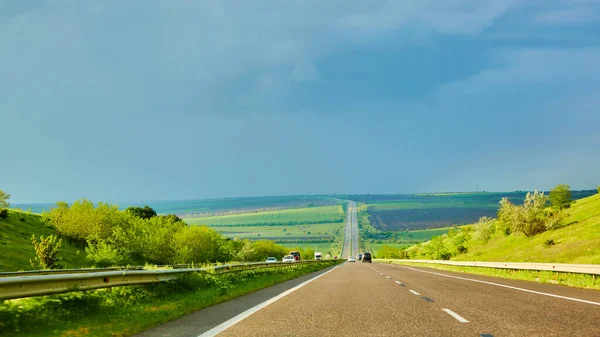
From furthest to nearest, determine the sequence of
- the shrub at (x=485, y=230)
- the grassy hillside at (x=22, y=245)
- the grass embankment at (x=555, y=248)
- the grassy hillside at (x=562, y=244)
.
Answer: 1. the shrub at (x=485, y=230)
2. the grassy hillside at (x=22, y=245)
3. the grassy hillside at (x=562, y=244)
4. the grass embankment at (x=555, y=248)

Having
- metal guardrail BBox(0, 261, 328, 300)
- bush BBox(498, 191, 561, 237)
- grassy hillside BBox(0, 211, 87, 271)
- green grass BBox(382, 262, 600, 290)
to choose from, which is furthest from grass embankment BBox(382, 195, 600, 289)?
grassy hillside BBox(0, 211, 87, 271)

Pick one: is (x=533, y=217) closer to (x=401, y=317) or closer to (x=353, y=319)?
(x=401, y=317)

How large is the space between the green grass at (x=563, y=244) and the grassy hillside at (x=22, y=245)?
246ft

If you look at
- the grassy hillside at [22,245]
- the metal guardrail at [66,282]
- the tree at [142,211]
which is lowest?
the grassy hillside at [22,245]

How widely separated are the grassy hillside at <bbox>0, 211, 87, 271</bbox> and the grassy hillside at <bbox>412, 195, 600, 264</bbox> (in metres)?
74.9

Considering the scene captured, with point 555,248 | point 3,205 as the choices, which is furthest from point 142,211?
point 555,248

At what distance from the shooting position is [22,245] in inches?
3949

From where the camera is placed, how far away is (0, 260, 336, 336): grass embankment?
784 centimetres

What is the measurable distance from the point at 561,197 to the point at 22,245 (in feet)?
340

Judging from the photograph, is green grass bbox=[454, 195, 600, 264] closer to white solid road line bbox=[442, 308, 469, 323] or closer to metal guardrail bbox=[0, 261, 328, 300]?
white solid road line bbox=[442, 308, 469, 323]

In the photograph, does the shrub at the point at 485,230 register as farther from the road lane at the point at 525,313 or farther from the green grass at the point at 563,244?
the road lane at the point at 525,313

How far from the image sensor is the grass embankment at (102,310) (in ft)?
25.7

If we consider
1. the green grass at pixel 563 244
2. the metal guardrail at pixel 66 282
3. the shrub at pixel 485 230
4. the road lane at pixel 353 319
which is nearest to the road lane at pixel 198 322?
the road lane at pixel 353 319

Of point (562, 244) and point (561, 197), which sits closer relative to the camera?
point (562, 244)
